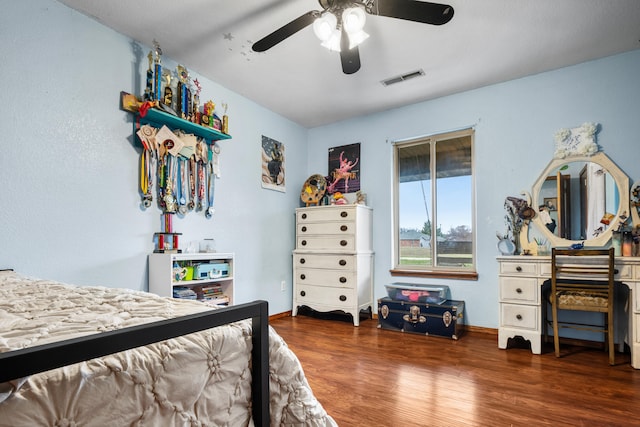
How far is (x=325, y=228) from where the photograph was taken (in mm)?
3664

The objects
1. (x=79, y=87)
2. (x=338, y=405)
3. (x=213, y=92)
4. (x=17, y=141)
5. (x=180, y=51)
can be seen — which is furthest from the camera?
(x=213, y=92)

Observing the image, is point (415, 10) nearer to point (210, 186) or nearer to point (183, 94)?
point (183, 94)

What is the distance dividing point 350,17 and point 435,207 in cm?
234

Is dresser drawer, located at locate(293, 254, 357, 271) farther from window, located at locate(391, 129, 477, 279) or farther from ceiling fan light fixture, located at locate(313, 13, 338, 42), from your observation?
ceiling fan light fixture, located at locate(313, 13, 338, 42)

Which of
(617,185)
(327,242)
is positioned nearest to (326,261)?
(327,242)

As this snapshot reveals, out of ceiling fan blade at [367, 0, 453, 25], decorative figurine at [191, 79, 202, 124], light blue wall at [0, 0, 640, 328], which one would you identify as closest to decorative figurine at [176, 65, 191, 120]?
decorative figurine at [191, 79, 202, 124]

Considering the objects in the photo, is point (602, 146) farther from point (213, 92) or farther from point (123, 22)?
point (123, 22)

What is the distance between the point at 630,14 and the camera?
216cm

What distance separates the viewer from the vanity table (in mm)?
2555

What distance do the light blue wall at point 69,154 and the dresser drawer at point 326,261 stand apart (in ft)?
4.12

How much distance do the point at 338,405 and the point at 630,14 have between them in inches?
120

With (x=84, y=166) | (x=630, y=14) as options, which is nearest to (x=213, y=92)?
(x=84, y=166)

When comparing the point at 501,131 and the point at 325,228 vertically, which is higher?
the point at 501,131

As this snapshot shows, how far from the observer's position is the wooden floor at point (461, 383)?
161 cm
